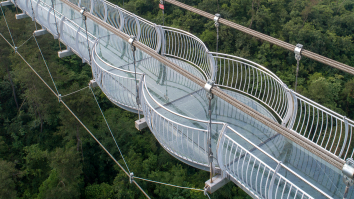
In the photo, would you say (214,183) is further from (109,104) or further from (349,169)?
(109,104)

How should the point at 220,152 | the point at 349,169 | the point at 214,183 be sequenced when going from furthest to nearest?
1. the point at 214,183
2. the point at 220,152
3. the point at 349,169

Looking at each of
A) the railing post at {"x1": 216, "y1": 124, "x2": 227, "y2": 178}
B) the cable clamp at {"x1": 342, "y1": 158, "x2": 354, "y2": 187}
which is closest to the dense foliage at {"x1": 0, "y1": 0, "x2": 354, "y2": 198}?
the railing post at {"x1": 216, "y1": 124, "x2": 227, "y2": 178}

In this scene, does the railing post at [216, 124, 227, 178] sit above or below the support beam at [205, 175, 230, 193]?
above

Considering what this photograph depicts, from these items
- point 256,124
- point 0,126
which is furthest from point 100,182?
point 256,124

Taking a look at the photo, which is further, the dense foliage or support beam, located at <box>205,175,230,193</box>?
the dense foliage

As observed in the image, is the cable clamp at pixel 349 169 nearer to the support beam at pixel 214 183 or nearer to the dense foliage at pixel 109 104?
the support beam at pixel 214 183

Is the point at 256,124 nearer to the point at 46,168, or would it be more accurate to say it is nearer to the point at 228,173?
the point at 228,173

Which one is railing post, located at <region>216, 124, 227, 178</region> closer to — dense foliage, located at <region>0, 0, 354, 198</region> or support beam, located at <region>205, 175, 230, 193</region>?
support beam, located at <region>205, 175, 230, 193</region>

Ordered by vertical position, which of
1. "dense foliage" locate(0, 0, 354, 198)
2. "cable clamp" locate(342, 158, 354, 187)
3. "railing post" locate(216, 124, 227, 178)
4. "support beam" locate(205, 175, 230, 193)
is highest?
"cable clamp" locate(342, 158, 354, 187)

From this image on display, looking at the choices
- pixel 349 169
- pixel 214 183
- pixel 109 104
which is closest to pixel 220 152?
pixel 214 183

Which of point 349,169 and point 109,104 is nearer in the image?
point 349,169
